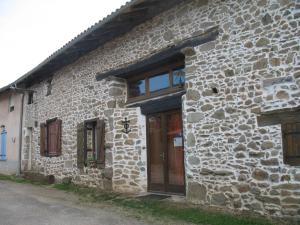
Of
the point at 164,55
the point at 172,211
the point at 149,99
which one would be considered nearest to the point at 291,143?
the point at 172,211

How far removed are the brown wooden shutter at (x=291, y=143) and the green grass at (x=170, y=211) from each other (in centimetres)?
104

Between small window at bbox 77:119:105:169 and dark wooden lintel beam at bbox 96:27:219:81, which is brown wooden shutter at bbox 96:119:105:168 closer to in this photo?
small window at bbox 77:119:105:169

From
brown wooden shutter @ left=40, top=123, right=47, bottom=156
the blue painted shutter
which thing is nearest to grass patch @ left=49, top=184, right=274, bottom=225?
brown wooden shutter @ left=40, top=123, right=47, bottom=156

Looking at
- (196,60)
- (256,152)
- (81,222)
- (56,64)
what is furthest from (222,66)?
(56,64)

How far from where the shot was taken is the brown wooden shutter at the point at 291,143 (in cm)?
493

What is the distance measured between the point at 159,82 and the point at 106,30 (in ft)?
6.56

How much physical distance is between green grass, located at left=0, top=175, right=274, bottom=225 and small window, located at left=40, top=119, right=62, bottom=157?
10.6ft

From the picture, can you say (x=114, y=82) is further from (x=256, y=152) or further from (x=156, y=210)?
(x=256, y=152)

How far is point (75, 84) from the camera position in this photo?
10.1 m

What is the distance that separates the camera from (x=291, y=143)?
500 cm

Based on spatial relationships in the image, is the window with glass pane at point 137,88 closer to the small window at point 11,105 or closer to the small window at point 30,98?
the small window at point 30,98

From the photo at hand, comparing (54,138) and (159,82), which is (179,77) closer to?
(159,82)

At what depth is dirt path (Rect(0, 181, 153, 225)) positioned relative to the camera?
526 cm

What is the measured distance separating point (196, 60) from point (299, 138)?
2.52 m
